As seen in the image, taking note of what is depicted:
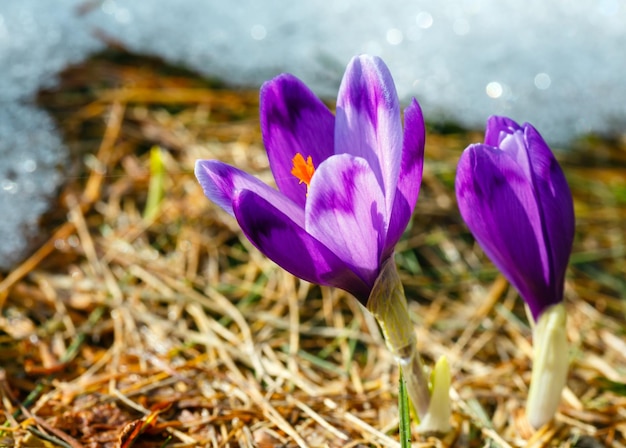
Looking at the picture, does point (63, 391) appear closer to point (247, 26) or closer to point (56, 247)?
point (56, 247)

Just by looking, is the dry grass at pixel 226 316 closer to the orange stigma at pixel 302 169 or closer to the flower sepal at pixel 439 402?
the flower sepal at pixel 439 402

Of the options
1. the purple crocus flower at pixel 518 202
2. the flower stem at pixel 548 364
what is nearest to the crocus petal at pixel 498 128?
the purple crocus flower at pixel 518 202

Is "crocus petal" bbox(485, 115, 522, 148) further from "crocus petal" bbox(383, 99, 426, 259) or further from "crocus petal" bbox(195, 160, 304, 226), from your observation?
"crocus petal" bbox(195, 160, 304, 226)

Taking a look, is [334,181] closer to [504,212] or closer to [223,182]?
[223,182]

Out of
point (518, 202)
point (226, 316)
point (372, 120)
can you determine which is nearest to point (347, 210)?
point (372, 120)

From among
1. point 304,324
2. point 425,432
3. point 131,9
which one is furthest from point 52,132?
point 425,432
